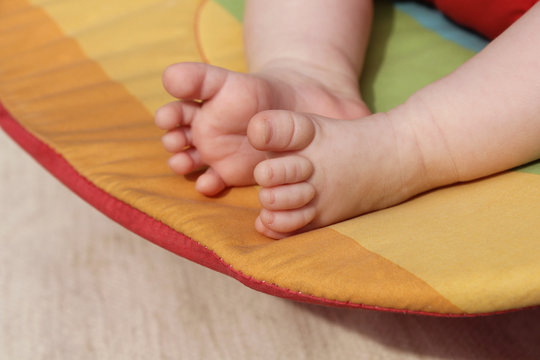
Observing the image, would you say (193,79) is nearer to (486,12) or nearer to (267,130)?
(267,130)

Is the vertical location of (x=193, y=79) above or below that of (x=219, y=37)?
above

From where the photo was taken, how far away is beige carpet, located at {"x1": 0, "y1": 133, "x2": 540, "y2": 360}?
725 mm

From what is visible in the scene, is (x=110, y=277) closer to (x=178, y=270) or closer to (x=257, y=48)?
(x=178, y=270)

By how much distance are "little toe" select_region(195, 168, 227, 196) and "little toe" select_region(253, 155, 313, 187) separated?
113 millimetres

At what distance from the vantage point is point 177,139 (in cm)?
64

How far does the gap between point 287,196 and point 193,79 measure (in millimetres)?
140

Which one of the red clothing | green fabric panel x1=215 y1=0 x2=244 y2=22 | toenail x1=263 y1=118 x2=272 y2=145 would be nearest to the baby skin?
toenail x1=263 y1=118 x2=272 y2=145

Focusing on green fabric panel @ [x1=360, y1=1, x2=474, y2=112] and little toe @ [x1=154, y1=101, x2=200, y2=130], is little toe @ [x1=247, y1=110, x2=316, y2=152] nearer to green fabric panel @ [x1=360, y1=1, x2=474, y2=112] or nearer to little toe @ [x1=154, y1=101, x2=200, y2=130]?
little toe @ [x1=154, y1=101, x2=200, y2=130]

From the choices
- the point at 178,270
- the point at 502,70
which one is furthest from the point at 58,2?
the point at 502,70

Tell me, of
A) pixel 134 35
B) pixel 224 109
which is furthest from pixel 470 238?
pixel 134 35

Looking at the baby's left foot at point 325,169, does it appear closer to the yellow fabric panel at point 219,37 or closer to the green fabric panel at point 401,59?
the green fabric panel at point 401,59

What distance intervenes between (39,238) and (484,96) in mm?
668

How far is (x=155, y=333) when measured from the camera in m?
0.76

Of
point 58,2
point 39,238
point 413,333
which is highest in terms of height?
point 58,2
